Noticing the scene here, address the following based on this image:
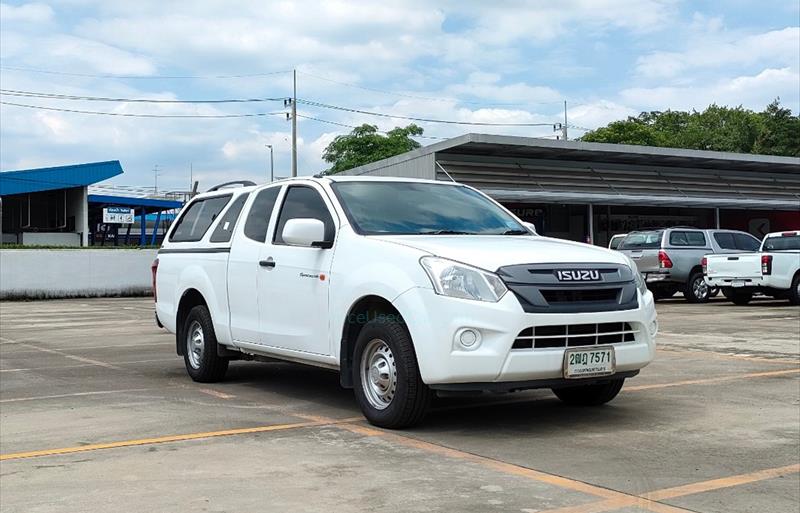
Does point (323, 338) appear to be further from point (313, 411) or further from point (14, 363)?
point (14, 363)

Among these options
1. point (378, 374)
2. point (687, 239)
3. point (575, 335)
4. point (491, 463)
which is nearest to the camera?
point (491, 463)

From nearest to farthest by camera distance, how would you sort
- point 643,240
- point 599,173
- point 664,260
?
point 664,260 < point 643,240 < point 599,173

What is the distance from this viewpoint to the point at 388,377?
6.37 metres

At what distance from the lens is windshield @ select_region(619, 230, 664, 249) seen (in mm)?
22312

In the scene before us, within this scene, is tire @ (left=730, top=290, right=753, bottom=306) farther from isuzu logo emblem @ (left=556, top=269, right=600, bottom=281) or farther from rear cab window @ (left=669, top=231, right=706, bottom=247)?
isuzu logo emblem @ (left=556, top=269, right=600, bottom=281)

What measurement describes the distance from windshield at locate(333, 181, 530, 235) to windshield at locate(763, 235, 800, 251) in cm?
1473

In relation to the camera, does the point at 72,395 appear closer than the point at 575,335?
No

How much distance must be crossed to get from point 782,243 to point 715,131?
64.7m

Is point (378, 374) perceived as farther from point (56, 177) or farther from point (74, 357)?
point (56, 177)

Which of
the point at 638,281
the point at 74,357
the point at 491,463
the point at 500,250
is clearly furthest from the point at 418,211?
the point at 74,357

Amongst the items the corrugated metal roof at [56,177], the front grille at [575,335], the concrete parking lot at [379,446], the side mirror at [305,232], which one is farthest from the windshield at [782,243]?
the corrugated metal roof at [56,177]

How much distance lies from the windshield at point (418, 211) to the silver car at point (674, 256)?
15.1 meters

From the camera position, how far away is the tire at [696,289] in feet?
73.3

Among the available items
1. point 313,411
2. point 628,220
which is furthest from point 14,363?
point 628,220
